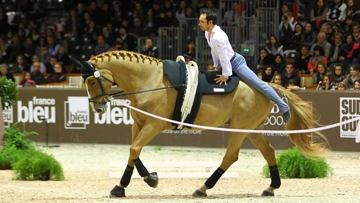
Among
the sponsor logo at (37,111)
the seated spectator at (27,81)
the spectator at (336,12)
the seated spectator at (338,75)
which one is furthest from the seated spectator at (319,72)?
the seated spectator at (27,81)

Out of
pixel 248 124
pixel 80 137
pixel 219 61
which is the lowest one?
pixel 80 137

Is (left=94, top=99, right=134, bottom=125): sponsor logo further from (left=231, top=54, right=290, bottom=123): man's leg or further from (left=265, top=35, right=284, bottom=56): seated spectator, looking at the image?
(left=231, top=54, right=290, bottom=123): man's leg

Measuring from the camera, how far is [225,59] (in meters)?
12.4

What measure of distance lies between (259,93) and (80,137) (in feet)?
32.1

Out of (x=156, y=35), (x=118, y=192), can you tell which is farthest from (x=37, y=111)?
(x=118, y=192)

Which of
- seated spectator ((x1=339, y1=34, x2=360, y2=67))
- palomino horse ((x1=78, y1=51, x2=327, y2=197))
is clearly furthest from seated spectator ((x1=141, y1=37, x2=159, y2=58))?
palomino horse ((x1=78, y1=51, x2=327, y2=197))

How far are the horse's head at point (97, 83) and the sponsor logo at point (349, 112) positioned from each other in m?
7.99

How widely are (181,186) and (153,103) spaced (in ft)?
7.83

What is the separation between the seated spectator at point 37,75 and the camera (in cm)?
2473

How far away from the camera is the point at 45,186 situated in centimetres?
1412

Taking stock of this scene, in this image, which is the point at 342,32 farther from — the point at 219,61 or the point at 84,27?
the point at 219,61

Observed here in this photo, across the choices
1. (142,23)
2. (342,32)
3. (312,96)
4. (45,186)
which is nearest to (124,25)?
(142,23)

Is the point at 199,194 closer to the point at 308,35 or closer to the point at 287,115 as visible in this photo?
the point at 287,115

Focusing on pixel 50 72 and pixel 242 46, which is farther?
pixel 50 72
